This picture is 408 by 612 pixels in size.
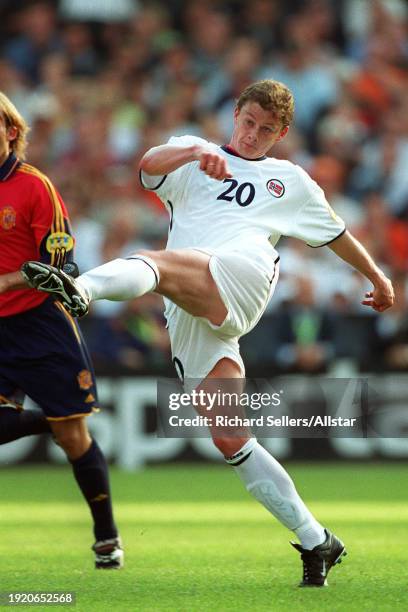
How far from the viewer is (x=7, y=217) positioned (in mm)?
5836

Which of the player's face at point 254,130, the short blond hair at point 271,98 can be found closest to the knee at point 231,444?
the player's face at point 254,130

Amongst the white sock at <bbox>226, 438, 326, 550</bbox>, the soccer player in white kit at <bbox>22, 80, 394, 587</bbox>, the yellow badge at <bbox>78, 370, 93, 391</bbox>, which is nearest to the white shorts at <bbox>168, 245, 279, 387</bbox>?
the soccer player in white kit at <bbox>22, 80, 394, 587</bbox>

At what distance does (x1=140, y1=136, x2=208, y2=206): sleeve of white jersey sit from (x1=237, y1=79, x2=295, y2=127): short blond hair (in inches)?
→ 11.8

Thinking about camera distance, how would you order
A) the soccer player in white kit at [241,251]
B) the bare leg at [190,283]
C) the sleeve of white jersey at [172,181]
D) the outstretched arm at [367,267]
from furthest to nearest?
the outstretched arm at [367,267], the sleeve of white jersey at [172,181], the soccer player in white kit at [241,251], the bare leg at [190,283]

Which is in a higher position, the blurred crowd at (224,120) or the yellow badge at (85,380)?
the blurred crowd at (224,120)

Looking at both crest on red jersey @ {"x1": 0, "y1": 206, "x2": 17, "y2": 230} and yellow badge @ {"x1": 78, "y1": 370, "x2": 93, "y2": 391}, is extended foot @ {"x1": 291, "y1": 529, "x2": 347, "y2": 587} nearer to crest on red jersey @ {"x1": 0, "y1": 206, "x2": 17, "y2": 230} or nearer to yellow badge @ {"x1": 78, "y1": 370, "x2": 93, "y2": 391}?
yellow badge @ {"x1": 78, "y1": 370, "x2": 93, "y2": 391}

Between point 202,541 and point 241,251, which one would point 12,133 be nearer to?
point 241,251

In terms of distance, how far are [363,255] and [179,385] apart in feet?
3.46

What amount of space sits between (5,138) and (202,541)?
2.68 meters

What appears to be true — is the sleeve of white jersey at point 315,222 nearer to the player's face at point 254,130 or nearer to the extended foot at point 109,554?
the player's face at point 254,130

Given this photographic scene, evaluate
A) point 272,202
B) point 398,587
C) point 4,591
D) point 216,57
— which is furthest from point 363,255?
point 216,57

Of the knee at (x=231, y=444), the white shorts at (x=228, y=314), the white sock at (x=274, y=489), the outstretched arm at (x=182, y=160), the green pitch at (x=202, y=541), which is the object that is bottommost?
the green pitch at (x=202, y=541)

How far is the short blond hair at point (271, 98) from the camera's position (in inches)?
219

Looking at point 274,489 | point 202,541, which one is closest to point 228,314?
point 274,489
